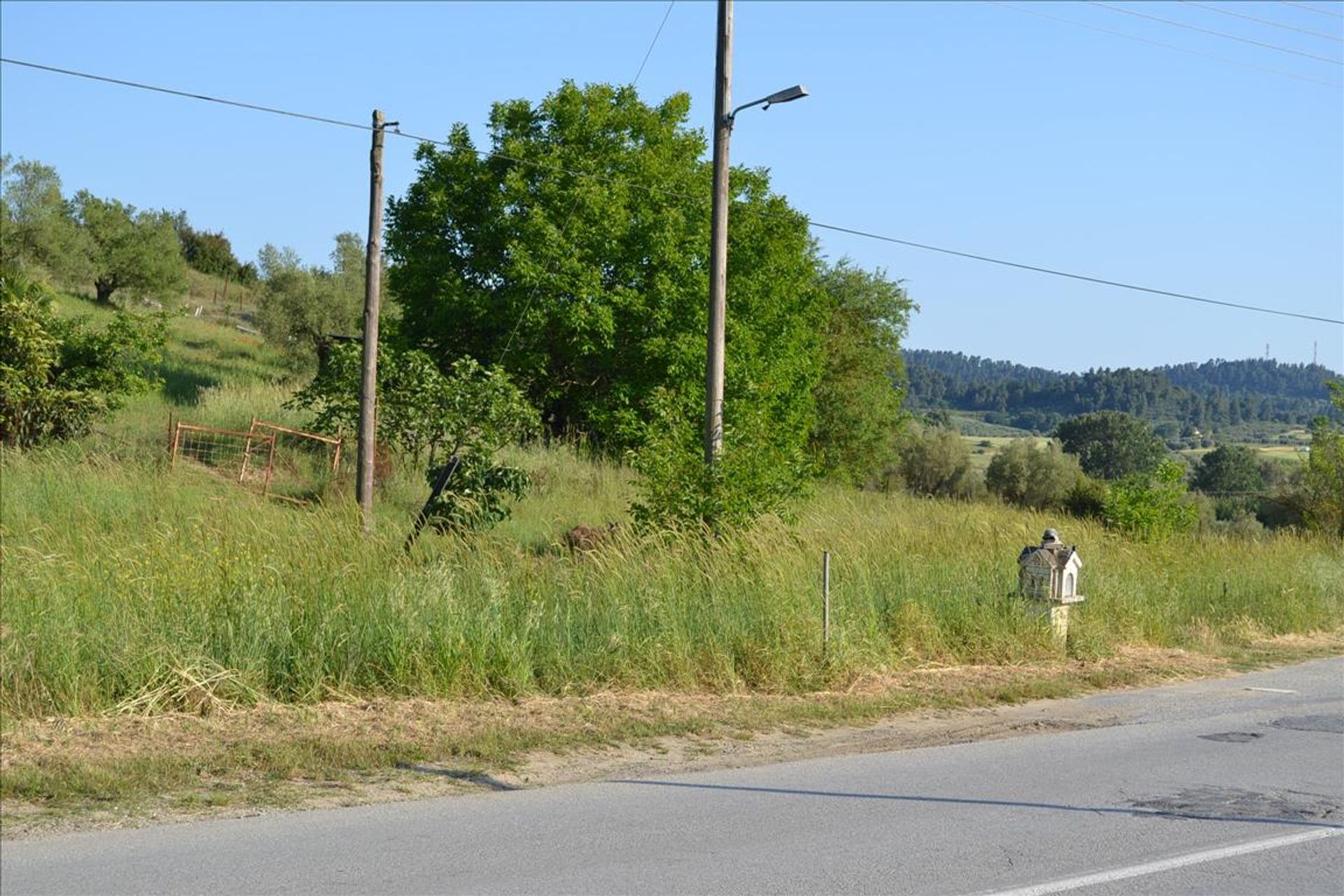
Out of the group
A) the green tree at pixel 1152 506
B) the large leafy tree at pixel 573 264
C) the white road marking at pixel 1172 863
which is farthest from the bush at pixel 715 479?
the large leafy tree at pixel 573 264

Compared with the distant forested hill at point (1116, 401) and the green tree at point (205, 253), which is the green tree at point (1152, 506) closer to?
the green tree at point (205, 253)

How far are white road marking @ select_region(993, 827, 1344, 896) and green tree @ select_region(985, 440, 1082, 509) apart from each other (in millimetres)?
60532

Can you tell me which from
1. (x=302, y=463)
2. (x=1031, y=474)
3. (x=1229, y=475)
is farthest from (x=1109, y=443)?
(x=302, y=463)

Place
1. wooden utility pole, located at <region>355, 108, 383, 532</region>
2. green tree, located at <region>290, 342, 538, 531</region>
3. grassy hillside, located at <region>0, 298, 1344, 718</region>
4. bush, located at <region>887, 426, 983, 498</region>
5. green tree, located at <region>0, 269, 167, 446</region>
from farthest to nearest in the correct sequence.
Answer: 1. bush, located at <region>887, 426, 983, 498</region>
2. green tree, located at <region>290, 342, 538, 531</region>
3. green tree, located at <region>0, 269, 167, 446</region>
4. wooden utility pole, located at <region>355, 108, 383, 532</region>
5. grassy hillside, located at <region>0, 298, 1344, 718</region>

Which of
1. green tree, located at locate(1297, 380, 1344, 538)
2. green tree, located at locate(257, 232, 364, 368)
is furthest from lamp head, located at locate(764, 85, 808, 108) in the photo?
green tree, located at locate(257, 232, 364, 368)

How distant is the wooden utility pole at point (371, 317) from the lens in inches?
789

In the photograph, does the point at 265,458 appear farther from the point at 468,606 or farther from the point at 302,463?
the point at 468,606

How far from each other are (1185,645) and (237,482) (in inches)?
626

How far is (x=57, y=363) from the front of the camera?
80.5ft

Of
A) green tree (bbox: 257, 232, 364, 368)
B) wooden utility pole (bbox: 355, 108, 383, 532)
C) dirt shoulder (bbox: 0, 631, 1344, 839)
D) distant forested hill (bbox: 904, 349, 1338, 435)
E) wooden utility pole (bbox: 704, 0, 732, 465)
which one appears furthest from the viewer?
distant forested hill (bbox: 904, 349, 1338, 435)

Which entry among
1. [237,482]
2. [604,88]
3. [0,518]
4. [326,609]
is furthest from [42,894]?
[604,88]

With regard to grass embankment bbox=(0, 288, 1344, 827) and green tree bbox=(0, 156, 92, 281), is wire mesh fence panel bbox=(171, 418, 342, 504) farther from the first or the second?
green tree bbox=(0, 156, 92, 281)

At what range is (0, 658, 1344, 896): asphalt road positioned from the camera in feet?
20.3

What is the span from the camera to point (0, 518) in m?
14.1
